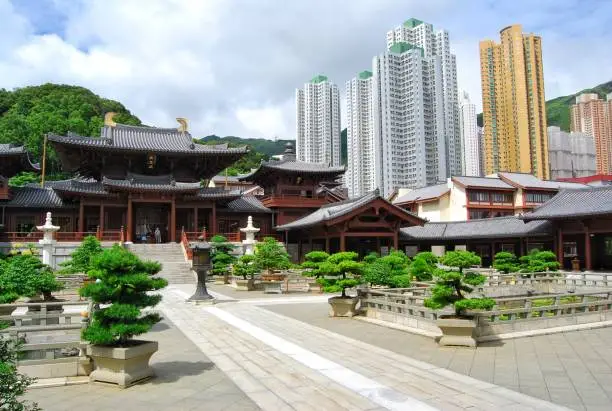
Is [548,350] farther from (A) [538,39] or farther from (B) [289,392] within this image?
(A) [538,39]

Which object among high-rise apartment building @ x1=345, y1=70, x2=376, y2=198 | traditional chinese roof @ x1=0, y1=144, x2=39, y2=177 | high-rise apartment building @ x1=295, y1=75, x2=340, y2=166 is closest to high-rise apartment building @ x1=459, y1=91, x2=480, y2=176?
high-rise apartment building @ x1=345, y1=70, x2=376, y2=198

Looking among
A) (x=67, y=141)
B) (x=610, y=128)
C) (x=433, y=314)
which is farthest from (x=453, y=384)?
(x=610, y=128)

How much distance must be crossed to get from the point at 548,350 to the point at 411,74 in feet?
300

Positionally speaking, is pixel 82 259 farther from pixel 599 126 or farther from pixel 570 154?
pixel 599 126

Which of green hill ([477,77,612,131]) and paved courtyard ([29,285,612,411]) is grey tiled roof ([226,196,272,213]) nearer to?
paved courtyard ([29,285,612,411])

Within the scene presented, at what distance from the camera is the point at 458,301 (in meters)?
11.5

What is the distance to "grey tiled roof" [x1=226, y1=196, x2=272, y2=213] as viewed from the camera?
43.8 metres

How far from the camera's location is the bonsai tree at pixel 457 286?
11.5 metres

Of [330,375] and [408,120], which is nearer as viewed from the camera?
[330,375]

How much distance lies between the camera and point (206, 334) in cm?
1370

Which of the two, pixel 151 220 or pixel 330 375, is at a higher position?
pixel 151 220

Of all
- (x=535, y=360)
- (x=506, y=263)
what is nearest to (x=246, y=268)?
(x=506, y=263)

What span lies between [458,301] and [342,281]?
18.2ft

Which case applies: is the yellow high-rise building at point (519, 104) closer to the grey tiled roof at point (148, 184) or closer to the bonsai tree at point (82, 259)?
the grey tiled roof at point (148, 184)
